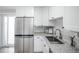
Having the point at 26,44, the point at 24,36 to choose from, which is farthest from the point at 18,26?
the point at 26,44

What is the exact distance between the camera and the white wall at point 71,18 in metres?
1.20

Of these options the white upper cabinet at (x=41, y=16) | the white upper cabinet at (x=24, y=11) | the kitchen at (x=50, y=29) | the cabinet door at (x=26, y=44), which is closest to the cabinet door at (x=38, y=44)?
the kitchen at (x=50, y=29)

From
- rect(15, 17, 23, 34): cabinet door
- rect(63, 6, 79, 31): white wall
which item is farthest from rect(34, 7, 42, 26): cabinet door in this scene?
rect(63, 6, 79, 31): white wall

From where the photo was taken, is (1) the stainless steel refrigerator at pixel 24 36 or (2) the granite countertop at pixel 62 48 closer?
(2) the granite countertop at pixel 62 48

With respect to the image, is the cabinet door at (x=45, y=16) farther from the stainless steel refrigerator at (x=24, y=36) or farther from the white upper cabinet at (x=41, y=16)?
the stainless steel refrigerator at (x=24, y=36)

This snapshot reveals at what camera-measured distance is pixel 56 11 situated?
1209 mm

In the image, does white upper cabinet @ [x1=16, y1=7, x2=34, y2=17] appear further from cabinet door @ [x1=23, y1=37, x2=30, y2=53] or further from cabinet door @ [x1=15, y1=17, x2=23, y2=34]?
cabinet door @ [x1=23, y1=37, x2=30, y2=53]

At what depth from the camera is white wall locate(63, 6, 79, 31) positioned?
120 centimetres

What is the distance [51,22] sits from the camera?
1238mm
